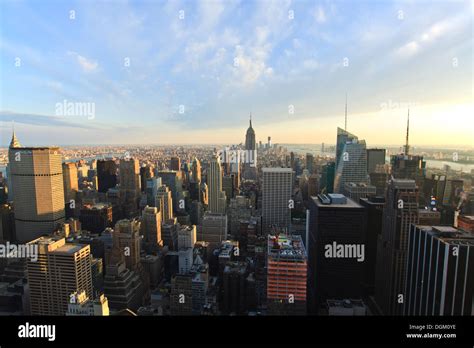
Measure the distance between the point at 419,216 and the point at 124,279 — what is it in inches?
305

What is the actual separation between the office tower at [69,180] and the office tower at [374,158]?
49.0ft

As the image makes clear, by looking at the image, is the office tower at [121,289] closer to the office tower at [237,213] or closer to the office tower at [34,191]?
the office tower at [237,213]

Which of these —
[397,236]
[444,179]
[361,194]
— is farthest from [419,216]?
[361,194]

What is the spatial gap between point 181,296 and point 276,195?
24.2 feet

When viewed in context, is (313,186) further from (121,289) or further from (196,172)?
(121,289)

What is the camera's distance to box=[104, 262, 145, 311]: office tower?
7.23 meters

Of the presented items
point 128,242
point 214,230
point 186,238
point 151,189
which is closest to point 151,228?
point 186,238

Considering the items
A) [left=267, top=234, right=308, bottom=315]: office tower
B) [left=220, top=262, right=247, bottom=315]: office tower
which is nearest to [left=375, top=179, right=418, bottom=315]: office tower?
[left=267, top=234, right=308, bottom=315]: office tower

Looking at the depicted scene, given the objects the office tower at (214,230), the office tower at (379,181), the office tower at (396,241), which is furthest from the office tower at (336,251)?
the office tower at (214,230)

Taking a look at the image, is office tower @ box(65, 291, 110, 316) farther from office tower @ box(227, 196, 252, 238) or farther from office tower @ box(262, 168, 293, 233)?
office tower @ box(262, 168, 293, 233)

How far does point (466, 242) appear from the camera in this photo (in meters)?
4.65

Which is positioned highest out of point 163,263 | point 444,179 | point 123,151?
point 123,151

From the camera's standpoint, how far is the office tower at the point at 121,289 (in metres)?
7.23

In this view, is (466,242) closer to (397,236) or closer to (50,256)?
(397,236)
